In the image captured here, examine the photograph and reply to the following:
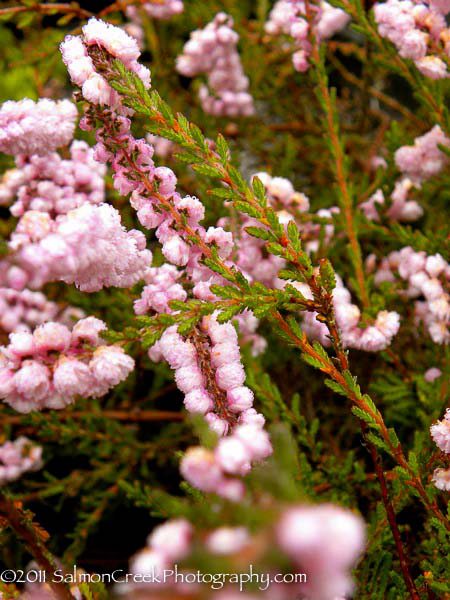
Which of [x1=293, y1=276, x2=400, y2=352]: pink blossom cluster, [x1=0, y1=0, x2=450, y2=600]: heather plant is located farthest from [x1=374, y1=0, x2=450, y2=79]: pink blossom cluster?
[x1=293, y1=276, x2=400, y2=352]: pink blossom cluster

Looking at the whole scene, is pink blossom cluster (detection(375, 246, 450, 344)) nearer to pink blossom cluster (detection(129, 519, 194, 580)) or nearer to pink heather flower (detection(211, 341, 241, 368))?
pink heather flower (detection(211, 341, 241, 368))

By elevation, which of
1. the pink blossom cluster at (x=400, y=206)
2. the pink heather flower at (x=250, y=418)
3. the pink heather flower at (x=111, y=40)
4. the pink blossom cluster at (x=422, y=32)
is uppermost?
the pink blossom cluster at (x=422, y=32)

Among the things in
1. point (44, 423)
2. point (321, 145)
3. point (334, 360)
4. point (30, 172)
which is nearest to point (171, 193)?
point (334, 360)

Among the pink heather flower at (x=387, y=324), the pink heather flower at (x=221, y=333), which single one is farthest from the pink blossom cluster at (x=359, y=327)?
the pink heather flower at (x=221, y=333)

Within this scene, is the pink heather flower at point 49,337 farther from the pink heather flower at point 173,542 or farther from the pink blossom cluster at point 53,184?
the pink heather flower at point 173,542

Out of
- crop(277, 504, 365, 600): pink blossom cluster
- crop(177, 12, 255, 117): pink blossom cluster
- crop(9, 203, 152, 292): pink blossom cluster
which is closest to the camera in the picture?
crop(277, 504, 365, 600): pink blossom cluster

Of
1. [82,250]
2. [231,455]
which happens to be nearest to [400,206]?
[82,250]

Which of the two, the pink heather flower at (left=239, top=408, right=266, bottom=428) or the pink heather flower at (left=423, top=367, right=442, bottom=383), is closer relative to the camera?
the pink heather flower at (left=239, top=408, right=266, bottom=428)
